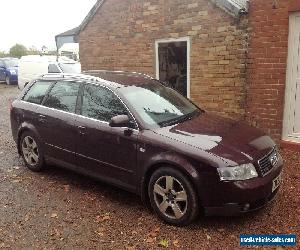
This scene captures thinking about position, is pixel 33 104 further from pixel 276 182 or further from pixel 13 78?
pixel 13 78

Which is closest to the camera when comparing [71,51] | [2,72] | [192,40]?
[192,40]

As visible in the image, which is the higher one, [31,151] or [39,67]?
[39,67]

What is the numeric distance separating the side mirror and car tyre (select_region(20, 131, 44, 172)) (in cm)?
207

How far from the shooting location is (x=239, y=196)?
157 inches

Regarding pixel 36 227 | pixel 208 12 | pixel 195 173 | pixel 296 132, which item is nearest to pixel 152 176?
pixel 195 173

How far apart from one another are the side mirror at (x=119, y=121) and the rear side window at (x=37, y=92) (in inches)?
82.7

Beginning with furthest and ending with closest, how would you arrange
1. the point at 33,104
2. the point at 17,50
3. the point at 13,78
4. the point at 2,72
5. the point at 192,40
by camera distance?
the point at 17,50 < the point at 2,72 < the point at 13,78 < the point at 192,40 < the point at 33,104

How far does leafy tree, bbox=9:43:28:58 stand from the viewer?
38947 millimetres

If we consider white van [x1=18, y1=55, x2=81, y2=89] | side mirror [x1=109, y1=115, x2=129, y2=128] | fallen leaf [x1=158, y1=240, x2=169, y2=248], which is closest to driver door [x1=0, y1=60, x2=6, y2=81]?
white van [x1=18, y1=55, x2=81, y2=89]

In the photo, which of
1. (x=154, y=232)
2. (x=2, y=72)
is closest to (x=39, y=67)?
(x=2, y=72)

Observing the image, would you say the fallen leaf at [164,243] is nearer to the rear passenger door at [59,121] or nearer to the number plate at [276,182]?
the number plate at [276,182]

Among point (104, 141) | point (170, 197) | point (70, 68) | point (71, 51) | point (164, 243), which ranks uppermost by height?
point (71, 51)

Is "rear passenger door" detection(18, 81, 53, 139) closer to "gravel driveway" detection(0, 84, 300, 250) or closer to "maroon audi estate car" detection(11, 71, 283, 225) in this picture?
"maroon audi estate car" detection(11, 71, 283, 225)

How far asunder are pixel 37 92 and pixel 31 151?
106 cm
